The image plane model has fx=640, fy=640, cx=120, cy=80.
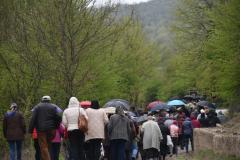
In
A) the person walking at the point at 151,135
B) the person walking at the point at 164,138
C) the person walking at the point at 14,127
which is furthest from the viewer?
the person walking at the point at 164,138

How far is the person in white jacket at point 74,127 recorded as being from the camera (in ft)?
53.0

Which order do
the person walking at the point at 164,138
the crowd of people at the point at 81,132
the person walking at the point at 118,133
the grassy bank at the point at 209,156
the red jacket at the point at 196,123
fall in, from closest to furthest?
1. the crowd of people at the point at 81,132
2. the person walking at the point at 118,133
3. the grassy bank at the point at 209,156
4. the person walking at the point at 164,138
5. the red jacket at the point at 196,123

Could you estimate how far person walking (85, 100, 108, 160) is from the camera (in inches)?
653

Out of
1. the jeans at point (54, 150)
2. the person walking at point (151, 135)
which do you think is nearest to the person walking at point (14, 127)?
the jeans at point (54, 150)

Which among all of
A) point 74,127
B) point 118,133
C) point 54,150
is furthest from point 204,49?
point 74,127

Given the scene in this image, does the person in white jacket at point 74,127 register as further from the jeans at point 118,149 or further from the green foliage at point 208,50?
the green foliage at point 208,50

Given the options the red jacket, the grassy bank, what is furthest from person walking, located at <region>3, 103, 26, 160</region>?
the red jacket

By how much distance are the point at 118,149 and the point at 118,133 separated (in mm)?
528

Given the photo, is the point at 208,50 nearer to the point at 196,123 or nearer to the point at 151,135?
the point at 196,123

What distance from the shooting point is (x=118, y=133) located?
17.5 m

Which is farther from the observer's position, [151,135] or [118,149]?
[151,135]

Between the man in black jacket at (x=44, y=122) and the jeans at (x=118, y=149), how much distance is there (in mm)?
2429

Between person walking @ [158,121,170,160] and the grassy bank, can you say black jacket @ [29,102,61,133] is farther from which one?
person walking @ [158,121,170,160]

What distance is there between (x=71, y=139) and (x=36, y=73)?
6.57 m
